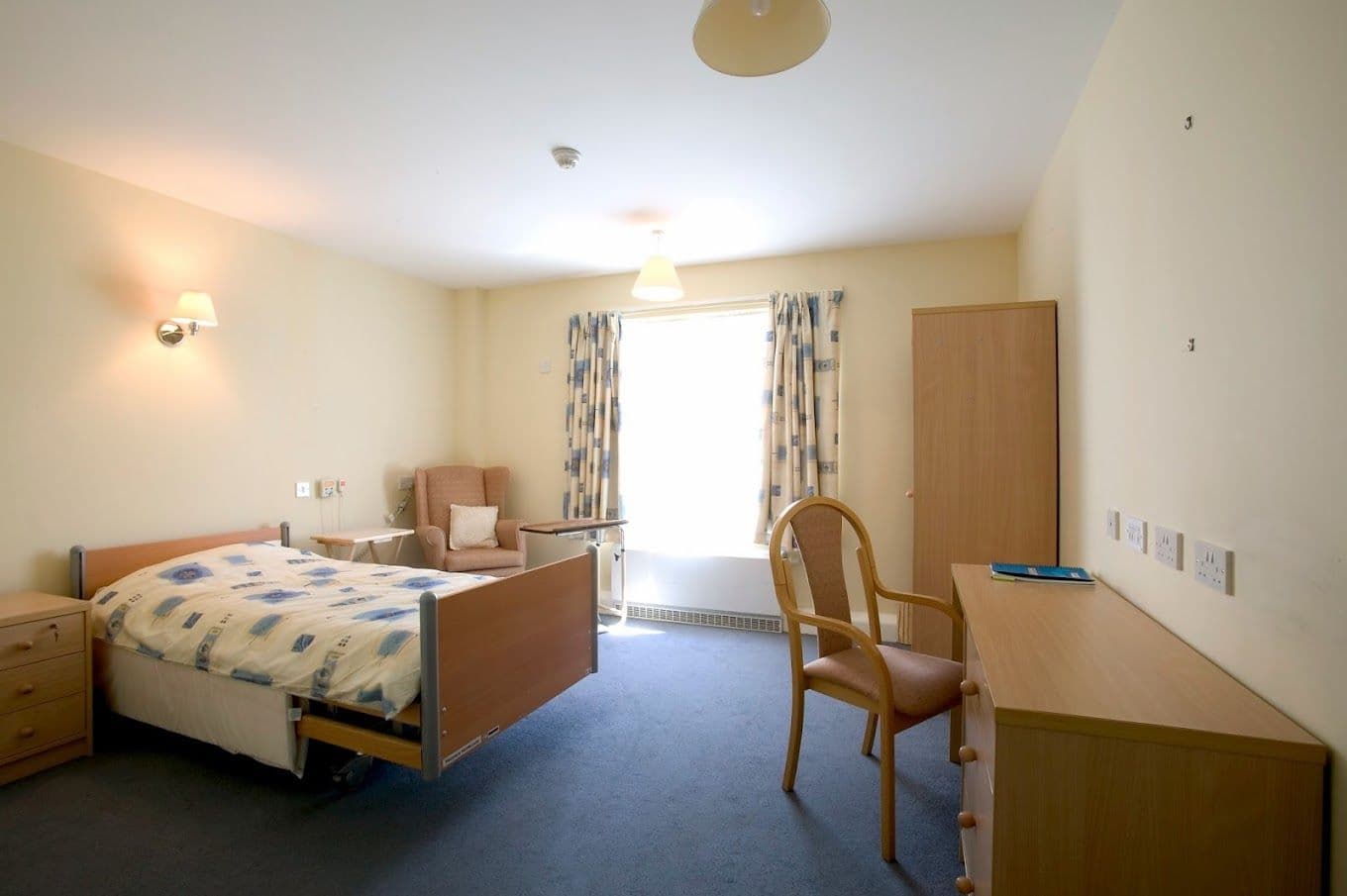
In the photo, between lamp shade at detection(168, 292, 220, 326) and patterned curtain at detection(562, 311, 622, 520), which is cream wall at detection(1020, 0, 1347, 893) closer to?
patterned curtain at detection(562, 311, 622, 520)

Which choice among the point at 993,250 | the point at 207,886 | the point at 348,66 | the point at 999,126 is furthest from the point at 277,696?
the point at 993,250

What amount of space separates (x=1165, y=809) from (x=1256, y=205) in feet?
3.64

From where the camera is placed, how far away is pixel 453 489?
14.8 feet

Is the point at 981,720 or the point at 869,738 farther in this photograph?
the point at 869,738

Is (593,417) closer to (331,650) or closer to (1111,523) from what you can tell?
(331,650)

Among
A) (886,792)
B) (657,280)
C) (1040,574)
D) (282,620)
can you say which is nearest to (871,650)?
(886,792)

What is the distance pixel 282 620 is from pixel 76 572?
→ 1323 mm

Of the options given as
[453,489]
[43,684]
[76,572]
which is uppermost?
[453,489]

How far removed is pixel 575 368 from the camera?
4664 millimetres

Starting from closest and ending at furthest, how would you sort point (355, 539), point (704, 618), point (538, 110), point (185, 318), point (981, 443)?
point (538, 110) < point (981, 443) < point (185, 318) < point (355, 539) < point (704, 618)

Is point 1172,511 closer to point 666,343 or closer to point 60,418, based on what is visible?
point 666,343

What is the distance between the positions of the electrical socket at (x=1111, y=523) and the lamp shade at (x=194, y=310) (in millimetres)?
4069

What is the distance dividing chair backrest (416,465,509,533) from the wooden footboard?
2.07m

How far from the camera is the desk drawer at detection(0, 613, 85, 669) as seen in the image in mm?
2209
